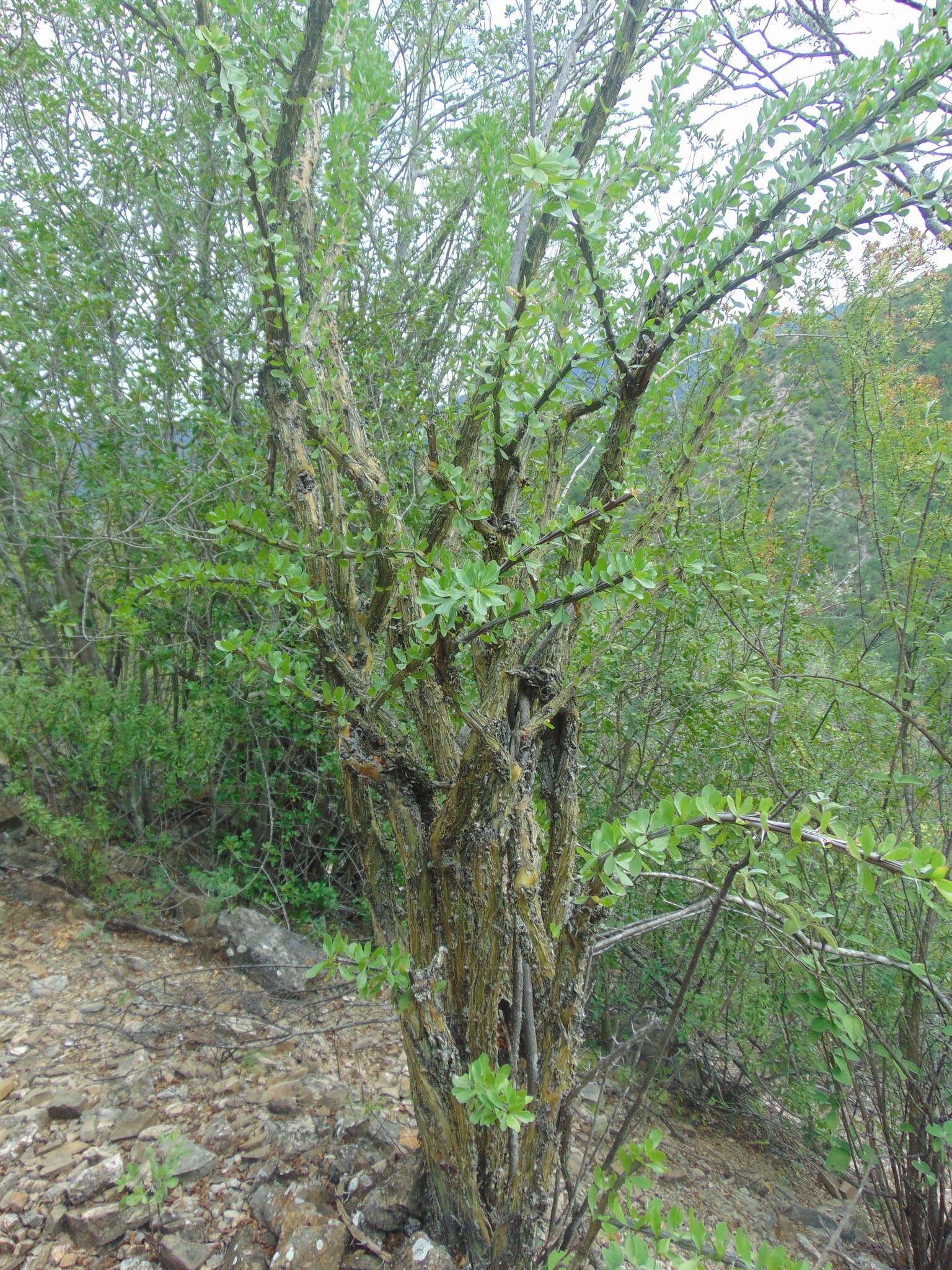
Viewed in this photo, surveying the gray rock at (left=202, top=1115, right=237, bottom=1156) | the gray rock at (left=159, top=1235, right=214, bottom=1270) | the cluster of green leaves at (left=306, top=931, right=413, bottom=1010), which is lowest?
the gray rock at (left=202, top=1115, right=237, bottom=1156)

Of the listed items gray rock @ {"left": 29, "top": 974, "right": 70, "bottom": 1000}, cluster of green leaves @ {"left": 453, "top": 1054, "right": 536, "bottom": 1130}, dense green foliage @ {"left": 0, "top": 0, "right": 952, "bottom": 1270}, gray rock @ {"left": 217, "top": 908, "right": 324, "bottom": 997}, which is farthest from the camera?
gray rock @ {"left": 217, "top": 908, "right": 324, "bottom": 997}

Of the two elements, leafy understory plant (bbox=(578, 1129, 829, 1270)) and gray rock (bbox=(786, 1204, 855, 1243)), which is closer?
leafy understory plant (bbox=(578, 1129, 829, 1270))

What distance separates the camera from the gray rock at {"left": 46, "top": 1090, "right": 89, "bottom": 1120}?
2217 mm

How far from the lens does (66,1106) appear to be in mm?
2229

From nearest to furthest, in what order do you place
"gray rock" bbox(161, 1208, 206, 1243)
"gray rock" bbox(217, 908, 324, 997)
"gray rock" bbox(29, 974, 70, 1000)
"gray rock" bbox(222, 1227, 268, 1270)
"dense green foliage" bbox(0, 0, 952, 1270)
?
"dense green foliage" bbox(0, 0, 952, 1270), "gray rock" bbox(222, 1227, 268, 1270), "gray rock" bbox(161, 1208, 206, 1243), "gray rock" bbox(29, 974, 70, 1000), "gray rock" bbox(217, 908, 324, 997)

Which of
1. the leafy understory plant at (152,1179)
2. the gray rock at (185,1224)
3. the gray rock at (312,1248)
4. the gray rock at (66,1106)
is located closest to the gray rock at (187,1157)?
the leafy understory plant at (152,1179)

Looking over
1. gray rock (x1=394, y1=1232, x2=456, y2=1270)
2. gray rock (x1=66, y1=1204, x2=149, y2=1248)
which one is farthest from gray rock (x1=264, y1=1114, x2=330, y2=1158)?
gray rock (x1=394, y1=1232, x2=456, y2=1270)

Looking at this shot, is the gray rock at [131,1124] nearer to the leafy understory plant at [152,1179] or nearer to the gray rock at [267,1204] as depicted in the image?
the leafy understory plant at [152,1179]

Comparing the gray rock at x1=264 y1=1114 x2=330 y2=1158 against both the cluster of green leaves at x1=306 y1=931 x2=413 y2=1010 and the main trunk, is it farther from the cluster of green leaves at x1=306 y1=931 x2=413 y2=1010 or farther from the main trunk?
the cluster of green leaves at x1=306 y1=931 x2=413 y2=1010

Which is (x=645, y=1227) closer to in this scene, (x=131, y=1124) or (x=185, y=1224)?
(x=185, y=1224)

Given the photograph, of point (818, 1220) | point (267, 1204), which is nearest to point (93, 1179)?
point (267, 1204)

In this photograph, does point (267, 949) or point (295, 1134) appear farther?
point (267, 949)

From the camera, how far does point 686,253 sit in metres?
1.53

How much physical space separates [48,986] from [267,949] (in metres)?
0.93
